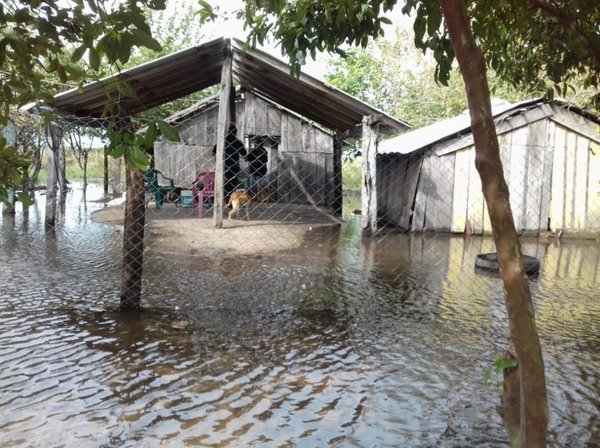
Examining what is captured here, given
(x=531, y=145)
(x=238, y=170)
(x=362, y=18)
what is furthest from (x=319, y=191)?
(x=362, y=18)

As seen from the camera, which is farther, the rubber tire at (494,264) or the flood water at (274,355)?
the rubber tire at (494,264)

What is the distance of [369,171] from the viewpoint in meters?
11.2

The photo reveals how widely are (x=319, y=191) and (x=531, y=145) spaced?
682 cm

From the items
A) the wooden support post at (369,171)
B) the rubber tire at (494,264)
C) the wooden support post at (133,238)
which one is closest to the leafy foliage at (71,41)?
the wooden support post at (133,238)

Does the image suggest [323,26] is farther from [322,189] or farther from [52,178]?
[322,189]

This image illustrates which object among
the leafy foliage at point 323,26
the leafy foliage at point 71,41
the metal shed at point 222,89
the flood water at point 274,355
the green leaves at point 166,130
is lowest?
the flood water at point 274,355

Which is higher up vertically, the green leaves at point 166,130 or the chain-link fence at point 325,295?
the green leaves at point 166,130

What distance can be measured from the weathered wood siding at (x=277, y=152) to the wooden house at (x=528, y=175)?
4.77m

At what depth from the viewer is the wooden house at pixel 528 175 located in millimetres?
12266

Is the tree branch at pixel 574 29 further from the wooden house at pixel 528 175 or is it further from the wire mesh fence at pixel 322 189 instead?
the wooden house at pixel 528 175

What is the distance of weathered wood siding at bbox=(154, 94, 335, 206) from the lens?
17.0m

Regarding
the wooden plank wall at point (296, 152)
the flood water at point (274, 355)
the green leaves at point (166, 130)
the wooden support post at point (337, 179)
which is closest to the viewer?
the green leaves at point (166, 130)

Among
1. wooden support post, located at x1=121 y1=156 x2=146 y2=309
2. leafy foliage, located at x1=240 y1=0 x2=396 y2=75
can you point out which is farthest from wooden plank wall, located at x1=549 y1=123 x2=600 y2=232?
wooden support post, located at x1=121 y1=156 x2=146 y2=309

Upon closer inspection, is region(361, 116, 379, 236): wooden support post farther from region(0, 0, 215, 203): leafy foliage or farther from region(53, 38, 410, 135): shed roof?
region(0, 0, 215, 203): leafy foliage
